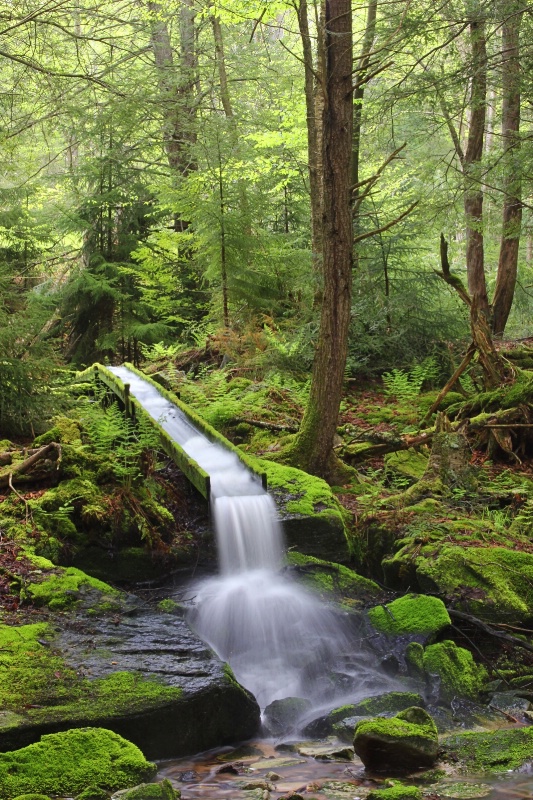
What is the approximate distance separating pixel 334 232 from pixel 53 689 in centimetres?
576

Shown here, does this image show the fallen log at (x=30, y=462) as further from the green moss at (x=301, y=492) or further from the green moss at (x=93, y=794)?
the green moss at (x=93, y=794)

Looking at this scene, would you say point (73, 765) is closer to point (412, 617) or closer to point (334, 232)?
point (412, 617)

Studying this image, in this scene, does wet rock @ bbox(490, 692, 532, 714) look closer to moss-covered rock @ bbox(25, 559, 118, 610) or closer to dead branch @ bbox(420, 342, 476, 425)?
moss-covered rock @ bbox(25, 559, 118, 610)

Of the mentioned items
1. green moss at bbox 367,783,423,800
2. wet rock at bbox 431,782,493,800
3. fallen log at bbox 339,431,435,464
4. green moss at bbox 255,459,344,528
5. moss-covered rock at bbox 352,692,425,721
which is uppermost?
fallen log at bbox 339,431,435,464

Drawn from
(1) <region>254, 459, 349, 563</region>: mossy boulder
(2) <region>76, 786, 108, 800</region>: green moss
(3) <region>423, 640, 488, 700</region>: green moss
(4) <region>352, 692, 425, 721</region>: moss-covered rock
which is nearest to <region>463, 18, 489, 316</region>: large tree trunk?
(1) <region>254, 459, 349, 563</region>: mossy boulder

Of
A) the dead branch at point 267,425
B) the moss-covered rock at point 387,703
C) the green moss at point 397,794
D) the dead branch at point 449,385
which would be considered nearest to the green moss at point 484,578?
the moss-covered rock at point 387,703

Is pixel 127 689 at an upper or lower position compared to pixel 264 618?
upper

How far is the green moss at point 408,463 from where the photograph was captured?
928 centimetres

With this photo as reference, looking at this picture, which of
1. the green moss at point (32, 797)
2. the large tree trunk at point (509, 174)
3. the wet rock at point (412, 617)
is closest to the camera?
the green moss at point (32, 797)

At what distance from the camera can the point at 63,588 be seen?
5.97 m

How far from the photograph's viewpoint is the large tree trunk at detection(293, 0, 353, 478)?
784 cm

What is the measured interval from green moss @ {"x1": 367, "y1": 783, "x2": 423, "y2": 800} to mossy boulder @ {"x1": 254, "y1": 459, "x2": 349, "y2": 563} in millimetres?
3986

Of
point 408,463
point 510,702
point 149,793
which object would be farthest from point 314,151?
point 149,793

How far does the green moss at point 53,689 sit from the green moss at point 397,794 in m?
1.61
